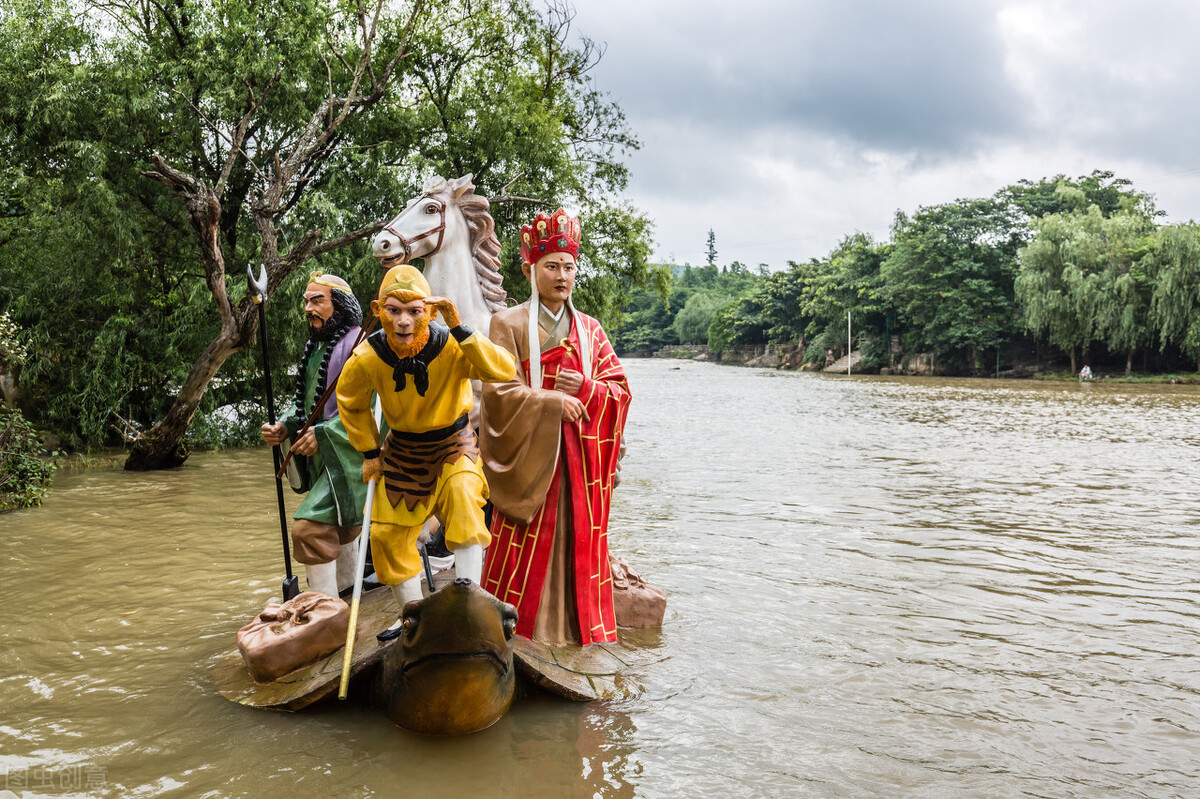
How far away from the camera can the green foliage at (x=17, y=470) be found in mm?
8812

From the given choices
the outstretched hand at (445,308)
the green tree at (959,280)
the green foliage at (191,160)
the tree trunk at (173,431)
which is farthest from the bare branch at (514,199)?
the green tree at (959,280)

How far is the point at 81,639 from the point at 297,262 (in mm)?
6575

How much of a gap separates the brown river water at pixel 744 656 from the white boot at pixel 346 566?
0.82 meters

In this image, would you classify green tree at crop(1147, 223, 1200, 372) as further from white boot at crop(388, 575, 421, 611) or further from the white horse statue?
white boot at crop(388, 575, 421, 611)

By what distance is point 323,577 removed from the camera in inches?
169

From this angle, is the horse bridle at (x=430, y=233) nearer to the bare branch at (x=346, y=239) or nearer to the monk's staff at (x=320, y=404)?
the monk's staff at (x=320, y=404)

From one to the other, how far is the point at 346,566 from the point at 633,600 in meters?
1.70

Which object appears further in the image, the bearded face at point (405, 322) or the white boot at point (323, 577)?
the white boot at point (323, 577)

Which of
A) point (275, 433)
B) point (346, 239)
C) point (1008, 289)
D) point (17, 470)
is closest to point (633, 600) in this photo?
point (275, 433)

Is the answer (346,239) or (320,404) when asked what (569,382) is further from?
(346,239)

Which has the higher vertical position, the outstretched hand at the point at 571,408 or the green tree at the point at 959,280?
the green tree at the point at 959,280

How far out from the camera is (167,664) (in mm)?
4500

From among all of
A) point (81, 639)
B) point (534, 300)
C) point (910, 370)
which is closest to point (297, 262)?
point (81, 639)

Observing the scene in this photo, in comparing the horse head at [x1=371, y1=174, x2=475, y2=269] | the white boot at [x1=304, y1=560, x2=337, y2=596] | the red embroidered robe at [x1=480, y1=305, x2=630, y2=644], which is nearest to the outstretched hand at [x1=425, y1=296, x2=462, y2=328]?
the red embroidered robe at [x1=480, y1=305, x2=630, y2=644]
